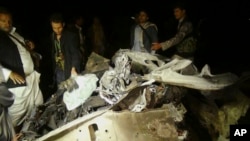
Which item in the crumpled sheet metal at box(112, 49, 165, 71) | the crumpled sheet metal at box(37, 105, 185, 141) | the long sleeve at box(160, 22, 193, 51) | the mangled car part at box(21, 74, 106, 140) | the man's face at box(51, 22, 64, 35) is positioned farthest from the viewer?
the long sleeve at box(160, 22, 193, 51)

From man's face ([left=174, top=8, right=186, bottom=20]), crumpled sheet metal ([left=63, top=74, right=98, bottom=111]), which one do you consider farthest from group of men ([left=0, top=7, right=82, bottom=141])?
man's face ([left=174, top=8, right=186, bottom=20])

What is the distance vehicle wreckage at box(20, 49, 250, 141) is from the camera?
3691 millimetres

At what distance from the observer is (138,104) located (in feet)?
12.5

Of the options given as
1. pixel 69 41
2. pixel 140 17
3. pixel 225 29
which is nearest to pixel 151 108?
pixel 69 41

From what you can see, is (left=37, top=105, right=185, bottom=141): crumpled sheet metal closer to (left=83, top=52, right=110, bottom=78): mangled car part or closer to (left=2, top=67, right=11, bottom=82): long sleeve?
(left=83, top=52, right=110, bottom=78): mangled car part

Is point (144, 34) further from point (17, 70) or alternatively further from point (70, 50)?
point (17, 70)

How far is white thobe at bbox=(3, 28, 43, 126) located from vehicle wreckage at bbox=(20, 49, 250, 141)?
0.64 ft

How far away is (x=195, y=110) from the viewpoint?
14.4 feet

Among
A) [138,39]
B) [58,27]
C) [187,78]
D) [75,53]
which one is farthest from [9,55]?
[138,39]

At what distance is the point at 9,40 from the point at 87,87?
1.15m

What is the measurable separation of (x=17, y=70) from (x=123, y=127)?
176 cm

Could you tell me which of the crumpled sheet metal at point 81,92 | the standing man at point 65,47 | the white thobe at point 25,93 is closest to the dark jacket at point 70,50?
the standing man at point 65,47

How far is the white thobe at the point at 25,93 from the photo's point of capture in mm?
4750

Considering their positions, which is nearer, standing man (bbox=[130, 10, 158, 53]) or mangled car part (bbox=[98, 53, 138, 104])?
mangled car part (bbox=[98, 53, 138, 104])
